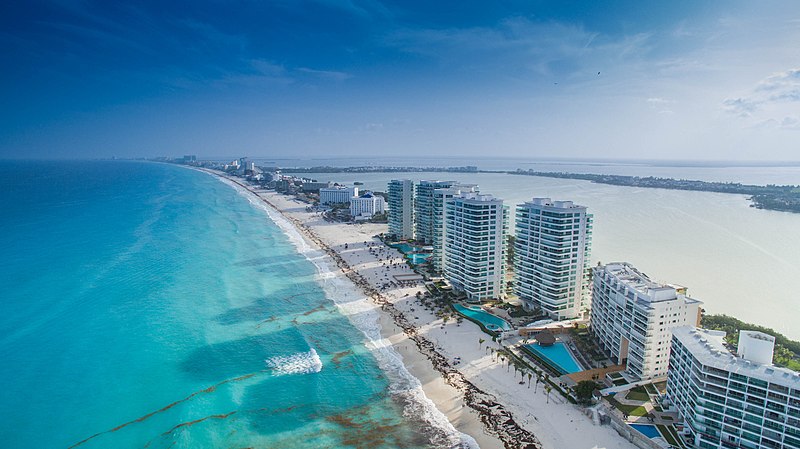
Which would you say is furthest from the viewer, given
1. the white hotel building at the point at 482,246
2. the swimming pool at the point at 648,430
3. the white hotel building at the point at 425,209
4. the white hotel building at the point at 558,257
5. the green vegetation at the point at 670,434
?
the white hotel building at the point at 425,209

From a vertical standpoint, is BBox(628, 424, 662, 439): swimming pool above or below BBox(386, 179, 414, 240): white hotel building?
below

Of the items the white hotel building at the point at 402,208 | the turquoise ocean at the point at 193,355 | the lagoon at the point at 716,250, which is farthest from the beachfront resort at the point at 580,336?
the lagoon at the point at 716,250

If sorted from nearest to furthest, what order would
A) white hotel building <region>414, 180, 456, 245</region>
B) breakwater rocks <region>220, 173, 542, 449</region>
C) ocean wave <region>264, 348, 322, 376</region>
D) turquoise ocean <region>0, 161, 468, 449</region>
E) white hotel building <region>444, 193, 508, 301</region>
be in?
breakwater rocks <region>220, 173, 542, 449</region>, turquoise ocean <region>0, 161, 468, 449</region>, ocean wave <region>264, 348, 322, 376</region>, white hotel building <region>444, 193, 508, 301</region>, white hotel building <region>414, 180, 456, 245</region>

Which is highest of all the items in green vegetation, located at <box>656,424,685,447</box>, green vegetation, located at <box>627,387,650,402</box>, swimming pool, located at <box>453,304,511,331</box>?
swimming pool, located at <box>453,304,511,331</box>

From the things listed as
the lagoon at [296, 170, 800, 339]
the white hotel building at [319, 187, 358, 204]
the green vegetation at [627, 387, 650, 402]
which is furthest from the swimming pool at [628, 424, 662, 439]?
the white hotel building at [319, 187, 358, 204]

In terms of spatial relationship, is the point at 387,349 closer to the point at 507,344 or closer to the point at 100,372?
the point at 507,344

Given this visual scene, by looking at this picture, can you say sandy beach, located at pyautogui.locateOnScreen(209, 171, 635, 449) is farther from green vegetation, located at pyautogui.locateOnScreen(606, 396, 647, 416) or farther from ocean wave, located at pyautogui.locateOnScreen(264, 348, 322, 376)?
ocean wave, located at pyautogui.locateOnScreen(264, 348, 322, 376)

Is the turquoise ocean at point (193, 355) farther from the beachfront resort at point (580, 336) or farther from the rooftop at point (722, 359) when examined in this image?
the rooftop at point (722, 359)
